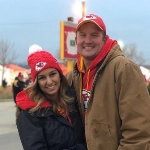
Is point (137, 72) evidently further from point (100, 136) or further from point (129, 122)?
point (100, 136)

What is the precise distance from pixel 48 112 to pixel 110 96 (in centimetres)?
50

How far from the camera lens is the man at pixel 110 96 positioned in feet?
6.41

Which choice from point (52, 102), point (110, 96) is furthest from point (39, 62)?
point (110, 96)

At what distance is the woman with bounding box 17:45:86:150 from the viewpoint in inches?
86.0

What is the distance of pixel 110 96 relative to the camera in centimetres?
A: 203

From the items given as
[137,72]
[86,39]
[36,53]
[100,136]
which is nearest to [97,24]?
[86,39]

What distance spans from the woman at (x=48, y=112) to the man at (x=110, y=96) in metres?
0.14

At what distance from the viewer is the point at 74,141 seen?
226cm

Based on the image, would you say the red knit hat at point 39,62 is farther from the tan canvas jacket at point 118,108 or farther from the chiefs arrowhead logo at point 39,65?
the tan canvas jacket at point 118,108

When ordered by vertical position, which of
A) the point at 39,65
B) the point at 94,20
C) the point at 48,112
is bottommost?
the point at 48,112

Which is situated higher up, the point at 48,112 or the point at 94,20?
the point at 94,20

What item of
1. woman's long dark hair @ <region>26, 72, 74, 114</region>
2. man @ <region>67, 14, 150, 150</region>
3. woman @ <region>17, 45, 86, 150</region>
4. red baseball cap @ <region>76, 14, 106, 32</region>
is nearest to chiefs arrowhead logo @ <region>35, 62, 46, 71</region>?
woman @ <region>17, 45, 86, 150</region>

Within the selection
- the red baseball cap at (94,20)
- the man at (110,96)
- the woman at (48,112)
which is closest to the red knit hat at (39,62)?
the woman at (48,112)

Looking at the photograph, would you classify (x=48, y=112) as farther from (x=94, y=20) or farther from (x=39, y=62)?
(x=94, y=20)
